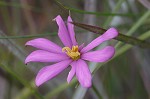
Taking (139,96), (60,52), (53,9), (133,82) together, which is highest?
(53,9)

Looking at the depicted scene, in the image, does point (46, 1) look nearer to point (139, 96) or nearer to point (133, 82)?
point (133, 82)

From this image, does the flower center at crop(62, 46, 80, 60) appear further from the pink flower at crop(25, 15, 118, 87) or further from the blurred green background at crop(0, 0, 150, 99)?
the blurred green background at crop(0, 0, 150, 99)

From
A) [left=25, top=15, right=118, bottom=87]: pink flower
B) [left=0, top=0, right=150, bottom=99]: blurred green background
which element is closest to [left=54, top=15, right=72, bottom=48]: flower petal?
[left=25, top=15, right=118, bottom=87]: pink flower

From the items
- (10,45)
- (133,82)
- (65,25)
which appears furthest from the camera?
(133,82)

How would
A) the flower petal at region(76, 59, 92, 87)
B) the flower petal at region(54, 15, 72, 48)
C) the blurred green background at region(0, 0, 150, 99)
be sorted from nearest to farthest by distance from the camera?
the flower petal at region(76, 59, 92, 87), the flower petal at region(54, 15, 72, 48), the blurred green background at region(0, 0, 150, 99)

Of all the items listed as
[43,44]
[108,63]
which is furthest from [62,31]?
[108,63]

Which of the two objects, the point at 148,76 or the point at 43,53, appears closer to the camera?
the point at 43,53

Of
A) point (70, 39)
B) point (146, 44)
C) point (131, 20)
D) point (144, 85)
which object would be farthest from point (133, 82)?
point (70, 39)
